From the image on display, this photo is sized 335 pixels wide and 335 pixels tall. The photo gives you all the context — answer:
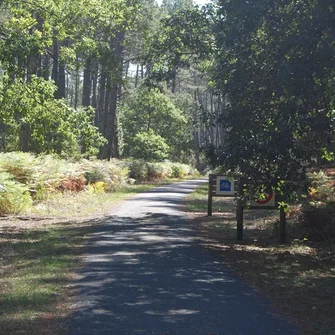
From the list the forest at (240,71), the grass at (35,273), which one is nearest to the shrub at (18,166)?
the forest at (240,71)

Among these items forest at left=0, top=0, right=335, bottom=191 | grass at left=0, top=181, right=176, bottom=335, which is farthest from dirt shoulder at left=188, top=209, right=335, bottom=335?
grass at left=0, top=181, right=176, bottom=335

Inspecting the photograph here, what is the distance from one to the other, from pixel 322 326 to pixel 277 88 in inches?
189

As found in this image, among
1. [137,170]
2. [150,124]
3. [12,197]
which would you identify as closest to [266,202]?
[12,197]

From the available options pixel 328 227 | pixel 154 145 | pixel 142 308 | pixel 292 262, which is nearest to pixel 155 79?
pixel 328 227

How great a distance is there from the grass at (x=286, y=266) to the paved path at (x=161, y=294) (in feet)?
1.07

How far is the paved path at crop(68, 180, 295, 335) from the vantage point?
19.3 feet

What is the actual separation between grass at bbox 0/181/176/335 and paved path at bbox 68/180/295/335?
294 mm

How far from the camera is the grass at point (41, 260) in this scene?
6172mm

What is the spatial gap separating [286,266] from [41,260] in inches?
165

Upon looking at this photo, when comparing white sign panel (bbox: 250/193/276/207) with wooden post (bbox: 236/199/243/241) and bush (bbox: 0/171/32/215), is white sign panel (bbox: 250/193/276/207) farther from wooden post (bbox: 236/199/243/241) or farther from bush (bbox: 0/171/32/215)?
bush (bbox: 0/171/32/215)

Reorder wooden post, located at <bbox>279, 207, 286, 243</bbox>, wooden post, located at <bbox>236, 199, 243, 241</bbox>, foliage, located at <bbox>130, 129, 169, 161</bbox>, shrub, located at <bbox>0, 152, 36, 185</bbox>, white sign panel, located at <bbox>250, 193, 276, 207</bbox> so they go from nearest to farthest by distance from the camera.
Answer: white sign panel, located at <bbox>250, 193, 276, 207</bbox> → wooden post, located at <bbox>279, 207, 286, 243</bbox> → wooden post, located at <bbox>236, 199, 243, 241</bbox> → shrub, located at <bbox>0, 152, 36, 185</bbox> → foliage, located at <bbox>130, 129, 169, 161</bbox>

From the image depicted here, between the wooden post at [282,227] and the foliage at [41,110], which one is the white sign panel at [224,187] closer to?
the wooden post at [282,227]

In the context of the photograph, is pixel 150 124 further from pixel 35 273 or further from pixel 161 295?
pixel 161 295

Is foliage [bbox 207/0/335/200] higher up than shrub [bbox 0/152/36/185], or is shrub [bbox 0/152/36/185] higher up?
foliage [bbox 207/0/335/200]
